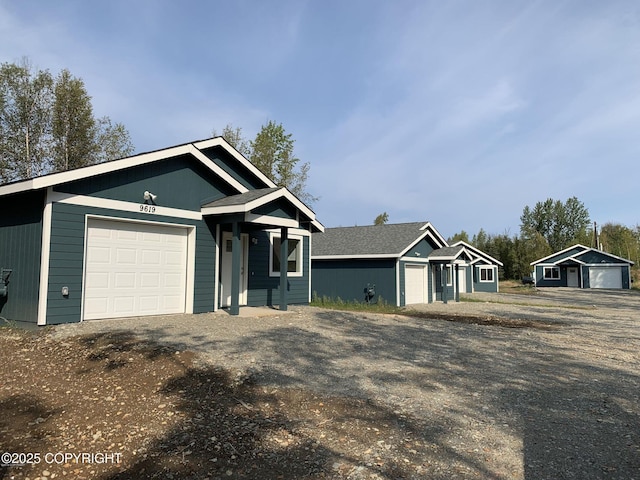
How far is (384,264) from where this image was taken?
61.8 feet

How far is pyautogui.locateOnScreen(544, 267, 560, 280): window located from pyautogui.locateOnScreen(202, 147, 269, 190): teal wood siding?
139ft

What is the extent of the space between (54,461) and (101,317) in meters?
6.19

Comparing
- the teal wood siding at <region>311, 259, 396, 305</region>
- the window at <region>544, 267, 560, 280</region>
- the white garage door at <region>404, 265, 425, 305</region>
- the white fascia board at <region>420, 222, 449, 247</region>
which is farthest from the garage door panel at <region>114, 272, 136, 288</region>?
the window at <region>544, 267, 560, 280</region>

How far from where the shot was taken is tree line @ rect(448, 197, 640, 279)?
51656 millimetres

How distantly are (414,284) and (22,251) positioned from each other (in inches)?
633

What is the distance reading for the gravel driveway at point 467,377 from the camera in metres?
3.78

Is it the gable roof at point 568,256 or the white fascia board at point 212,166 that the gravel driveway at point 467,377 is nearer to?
the white fascia board at point 212,166

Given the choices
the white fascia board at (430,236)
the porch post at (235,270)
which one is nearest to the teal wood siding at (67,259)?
the porch post at (235,270)

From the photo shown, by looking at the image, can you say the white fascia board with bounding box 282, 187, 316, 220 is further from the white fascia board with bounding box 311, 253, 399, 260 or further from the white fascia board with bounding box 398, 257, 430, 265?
the white fascia board with bounding box 398, 257, 430, 265

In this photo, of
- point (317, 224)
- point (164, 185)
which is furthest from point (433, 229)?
point (164, 185)

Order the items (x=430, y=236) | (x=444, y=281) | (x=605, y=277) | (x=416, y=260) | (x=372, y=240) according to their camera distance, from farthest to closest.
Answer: (x=605, y=277), (x=444, y=281), (x=430, y=236), (x=372, y=240), (x=416, y=260)

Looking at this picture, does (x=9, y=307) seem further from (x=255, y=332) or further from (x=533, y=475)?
(x=533, y=475)

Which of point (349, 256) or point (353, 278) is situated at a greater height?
point (349, 256)

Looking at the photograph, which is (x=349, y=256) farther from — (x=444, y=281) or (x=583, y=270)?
(x=583, y=270)
